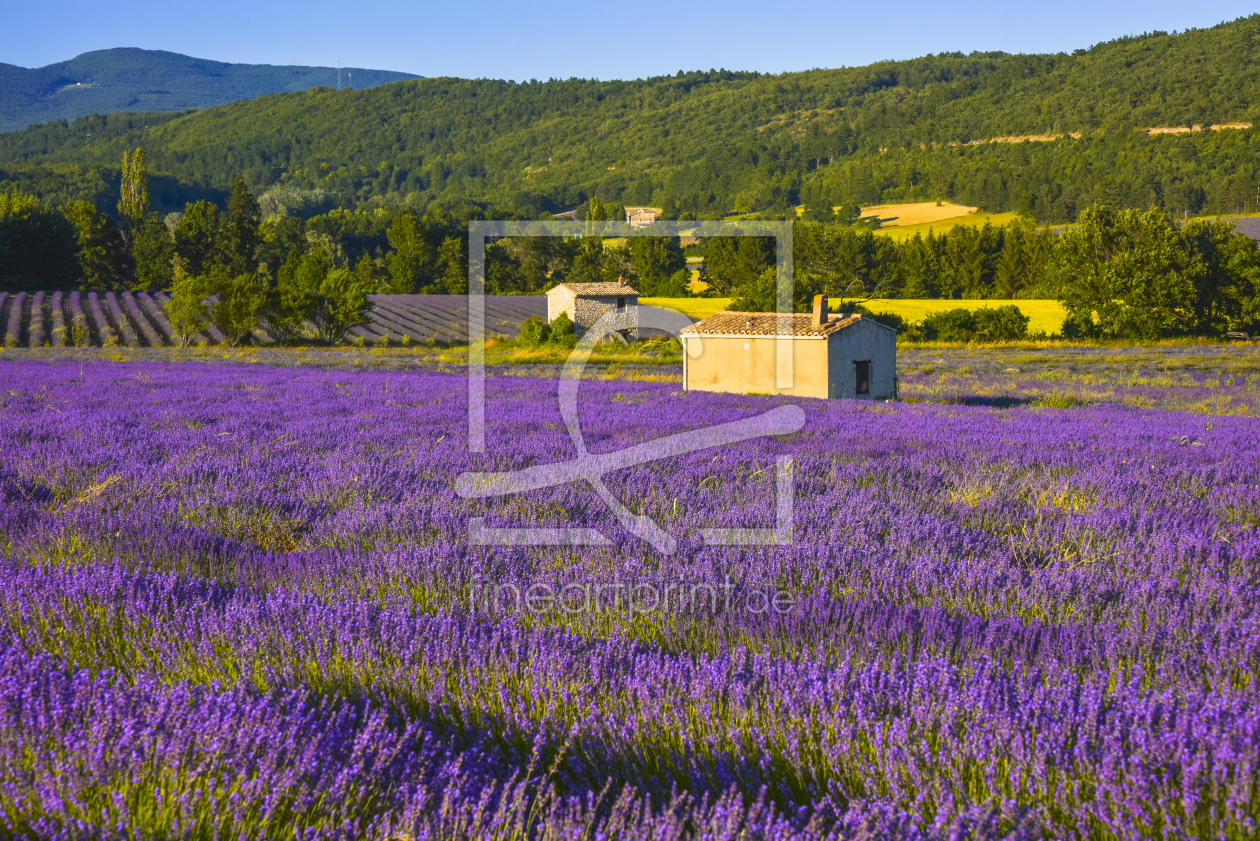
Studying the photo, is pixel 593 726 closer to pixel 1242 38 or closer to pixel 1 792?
pixel 1 792

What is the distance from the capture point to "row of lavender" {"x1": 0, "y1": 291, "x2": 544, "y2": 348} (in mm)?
42250

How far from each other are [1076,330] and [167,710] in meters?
59.8

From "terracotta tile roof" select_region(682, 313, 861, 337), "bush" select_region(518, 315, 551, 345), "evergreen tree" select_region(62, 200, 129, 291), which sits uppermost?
"evergreen tree" select_region(62, 200, 129, 291)

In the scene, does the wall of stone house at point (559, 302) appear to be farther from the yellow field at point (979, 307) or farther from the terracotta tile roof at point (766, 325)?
the terracotta tile roof at point (766, 325)

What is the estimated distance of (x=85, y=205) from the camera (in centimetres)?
7225

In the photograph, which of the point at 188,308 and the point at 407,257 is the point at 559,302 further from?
the point at 188,308

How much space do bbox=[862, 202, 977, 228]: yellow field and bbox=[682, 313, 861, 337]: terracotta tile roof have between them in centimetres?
9134

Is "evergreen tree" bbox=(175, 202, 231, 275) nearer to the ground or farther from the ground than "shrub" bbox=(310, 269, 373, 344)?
farther from the ground

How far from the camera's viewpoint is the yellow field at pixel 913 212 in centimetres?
11100

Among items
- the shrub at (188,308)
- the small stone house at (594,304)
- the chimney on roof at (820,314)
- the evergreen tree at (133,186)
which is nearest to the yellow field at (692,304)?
the small stone house at (594,304)

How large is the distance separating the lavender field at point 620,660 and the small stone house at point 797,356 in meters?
17.6

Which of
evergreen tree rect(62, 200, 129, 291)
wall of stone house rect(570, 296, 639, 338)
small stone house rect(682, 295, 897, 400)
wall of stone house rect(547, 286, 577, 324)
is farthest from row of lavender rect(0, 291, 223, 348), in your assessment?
small stone house rect(682, 295, 897, 400)

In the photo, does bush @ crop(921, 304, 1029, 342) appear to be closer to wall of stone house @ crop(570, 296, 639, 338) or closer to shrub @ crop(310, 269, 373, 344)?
wall of stone house @ crop(570, 296, 639, 338)

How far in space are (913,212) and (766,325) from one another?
348 ft
